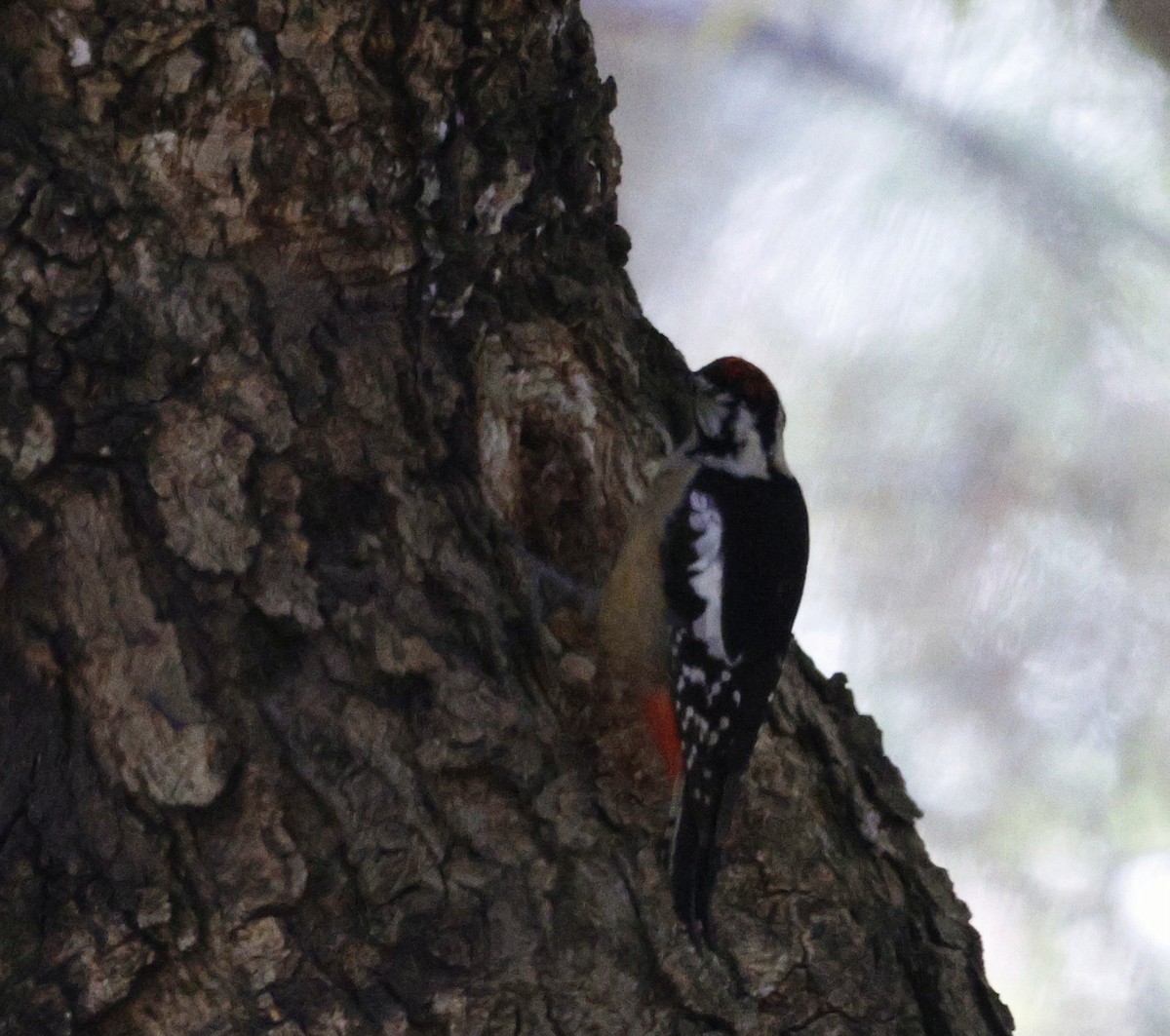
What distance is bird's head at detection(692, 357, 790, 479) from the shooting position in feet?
6.78

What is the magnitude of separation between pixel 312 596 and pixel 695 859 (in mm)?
536

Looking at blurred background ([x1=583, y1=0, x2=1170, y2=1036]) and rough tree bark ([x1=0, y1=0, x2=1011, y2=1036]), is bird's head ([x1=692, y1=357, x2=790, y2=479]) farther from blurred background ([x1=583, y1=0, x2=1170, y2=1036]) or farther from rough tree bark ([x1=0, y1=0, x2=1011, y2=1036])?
blurred background ([x1=583, y1=0, x2=1170, y2=1036])

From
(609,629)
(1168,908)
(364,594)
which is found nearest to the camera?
(364,594)

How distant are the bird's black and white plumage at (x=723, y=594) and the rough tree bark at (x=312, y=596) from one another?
62 millimetres

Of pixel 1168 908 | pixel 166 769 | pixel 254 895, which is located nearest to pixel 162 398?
pixel 166 769

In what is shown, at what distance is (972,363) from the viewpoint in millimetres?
2709

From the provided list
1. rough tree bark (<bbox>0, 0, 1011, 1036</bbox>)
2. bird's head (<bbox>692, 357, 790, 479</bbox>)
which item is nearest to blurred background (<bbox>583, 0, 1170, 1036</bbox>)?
bird's head (<bbox>692, 357, 790, 479</bbox>)

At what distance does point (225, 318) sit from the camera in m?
1.47

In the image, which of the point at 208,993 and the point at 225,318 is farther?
the point at 225,318

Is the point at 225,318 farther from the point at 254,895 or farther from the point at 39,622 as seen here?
the point at 254,895

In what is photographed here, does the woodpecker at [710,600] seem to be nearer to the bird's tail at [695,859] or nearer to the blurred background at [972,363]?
the bird's tail at [695,859]

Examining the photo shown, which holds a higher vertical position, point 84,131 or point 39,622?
point 84,131

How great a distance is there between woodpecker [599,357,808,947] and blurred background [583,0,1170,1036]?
2.00ft

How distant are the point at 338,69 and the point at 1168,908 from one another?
2.39 metres
